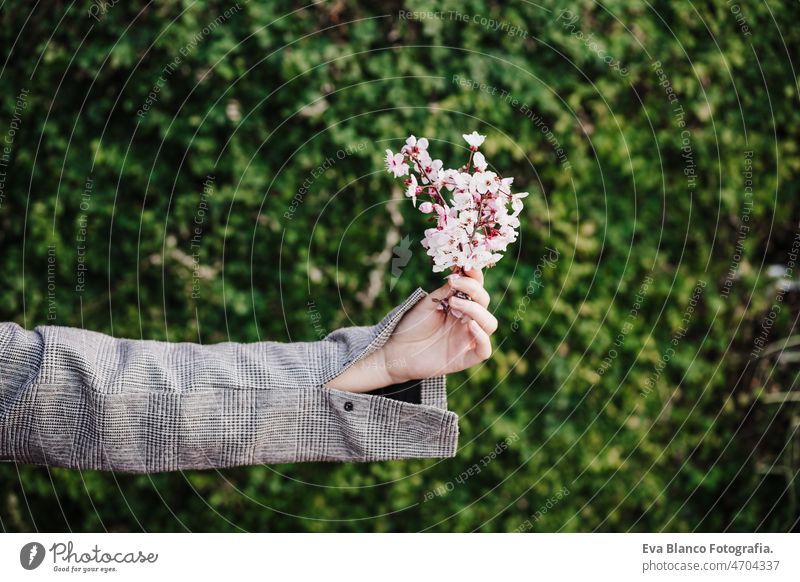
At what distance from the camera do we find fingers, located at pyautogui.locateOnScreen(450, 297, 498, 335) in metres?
1.88

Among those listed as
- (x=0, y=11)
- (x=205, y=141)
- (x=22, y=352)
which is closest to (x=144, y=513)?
(x=205, y=141)

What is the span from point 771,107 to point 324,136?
2.24 meters

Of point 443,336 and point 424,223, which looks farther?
point 424,223

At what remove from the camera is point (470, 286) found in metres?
1.89

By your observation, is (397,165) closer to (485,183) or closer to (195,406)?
(485,183)

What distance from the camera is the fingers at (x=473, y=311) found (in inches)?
74.0

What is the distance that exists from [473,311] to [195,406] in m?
0.74

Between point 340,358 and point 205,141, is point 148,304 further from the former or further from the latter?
point 340,358

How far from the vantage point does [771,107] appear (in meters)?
3.79

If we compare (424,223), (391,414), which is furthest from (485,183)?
(424,223)
